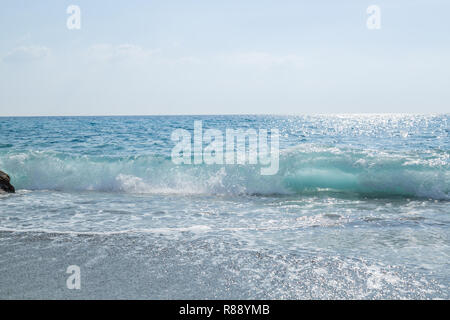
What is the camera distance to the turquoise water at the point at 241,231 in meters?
4.09

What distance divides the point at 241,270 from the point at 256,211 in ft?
12.5

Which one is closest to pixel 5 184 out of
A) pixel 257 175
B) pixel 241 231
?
pixel 257 175

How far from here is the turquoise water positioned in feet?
13.4

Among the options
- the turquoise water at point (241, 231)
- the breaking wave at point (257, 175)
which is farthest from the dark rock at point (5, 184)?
the breaking wave at point (257, 175)

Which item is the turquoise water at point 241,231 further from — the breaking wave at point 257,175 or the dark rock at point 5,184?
the dark rock at point 5,184

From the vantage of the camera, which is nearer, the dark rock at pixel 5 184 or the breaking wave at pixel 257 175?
the dark rock at pixel 5 184

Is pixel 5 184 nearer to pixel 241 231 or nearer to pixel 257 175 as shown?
pixel 257 175

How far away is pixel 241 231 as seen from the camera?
6.40m

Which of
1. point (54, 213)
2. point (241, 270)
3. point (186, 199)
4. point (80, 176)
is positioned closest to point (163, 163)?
point (80, 176)

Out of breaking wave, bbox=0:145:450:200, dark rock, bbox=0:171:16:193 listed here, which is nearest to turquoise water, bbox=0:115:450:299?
breaking wave, bbox=0:145:450:200

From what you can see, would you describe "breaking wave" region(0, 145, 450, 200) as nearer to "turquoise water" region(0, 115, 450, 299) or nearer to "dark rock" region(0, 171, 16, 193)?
"turquoise water" region(0, 115, 450, 299)

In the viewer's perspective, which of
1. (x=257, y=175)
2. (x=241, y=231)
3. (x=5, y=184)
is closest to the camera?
(x=241, y=231)

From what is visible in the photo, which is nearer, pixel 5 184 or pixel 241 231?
pixel 241 231

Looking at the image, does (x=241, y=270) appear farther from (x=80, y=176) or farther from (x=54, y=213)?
(x=80, y=176)
